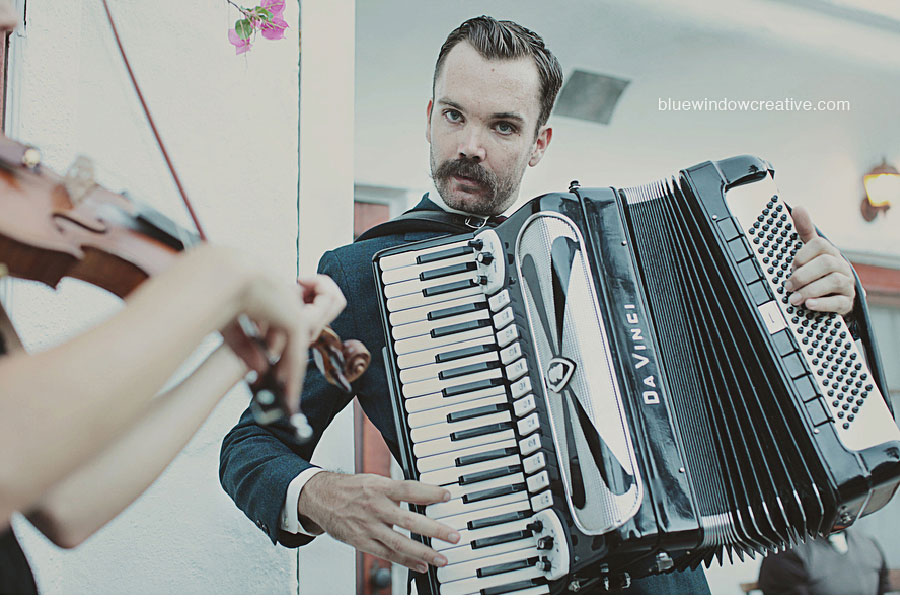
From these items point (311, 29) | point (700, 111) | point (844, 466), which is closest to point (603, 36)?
point (700, 111)

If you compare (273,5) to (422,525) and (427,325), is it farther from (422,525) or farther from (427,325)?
(422,525)

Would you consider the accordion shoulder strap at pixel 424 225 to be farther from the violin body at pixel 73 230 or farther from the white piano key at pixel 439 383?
the violin body at pixel 73 230

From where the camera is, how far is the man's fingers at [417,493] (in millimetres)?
881

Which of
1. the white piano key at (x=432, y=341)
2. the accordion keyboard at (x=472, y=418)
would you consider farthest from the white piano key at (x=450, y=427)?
the white piano key at (x=432, y=341)

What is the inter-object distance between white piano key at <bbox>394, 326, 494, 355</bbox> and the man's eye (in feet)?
1.46

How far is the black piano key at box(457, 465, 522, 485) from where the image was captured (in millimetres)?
907

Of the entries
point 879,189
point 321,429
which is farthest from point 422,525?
point 879,189

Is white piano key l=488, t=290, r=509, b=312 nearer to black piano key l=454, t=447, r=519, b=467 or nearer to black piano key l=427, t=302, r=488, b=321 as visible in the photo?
black piano key l=427, t=302, r=488, b=321

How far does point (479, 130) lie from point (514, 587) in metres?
0.73

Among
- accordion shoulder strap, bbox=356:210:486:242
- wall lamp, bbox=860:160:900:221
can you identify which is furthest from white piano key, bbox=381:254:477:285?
wall lamp, bbox=860:160:900:221

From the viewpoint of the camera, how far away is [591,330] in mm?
920

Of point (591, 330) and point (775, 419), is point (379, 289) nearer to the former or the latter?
point (591, 330)

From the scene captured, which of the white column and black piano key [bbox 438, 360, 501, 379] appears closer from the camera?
black piano key [bbox 438, 360, 501, 379]

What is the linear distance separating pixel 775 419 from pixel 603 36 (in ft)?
5.63
